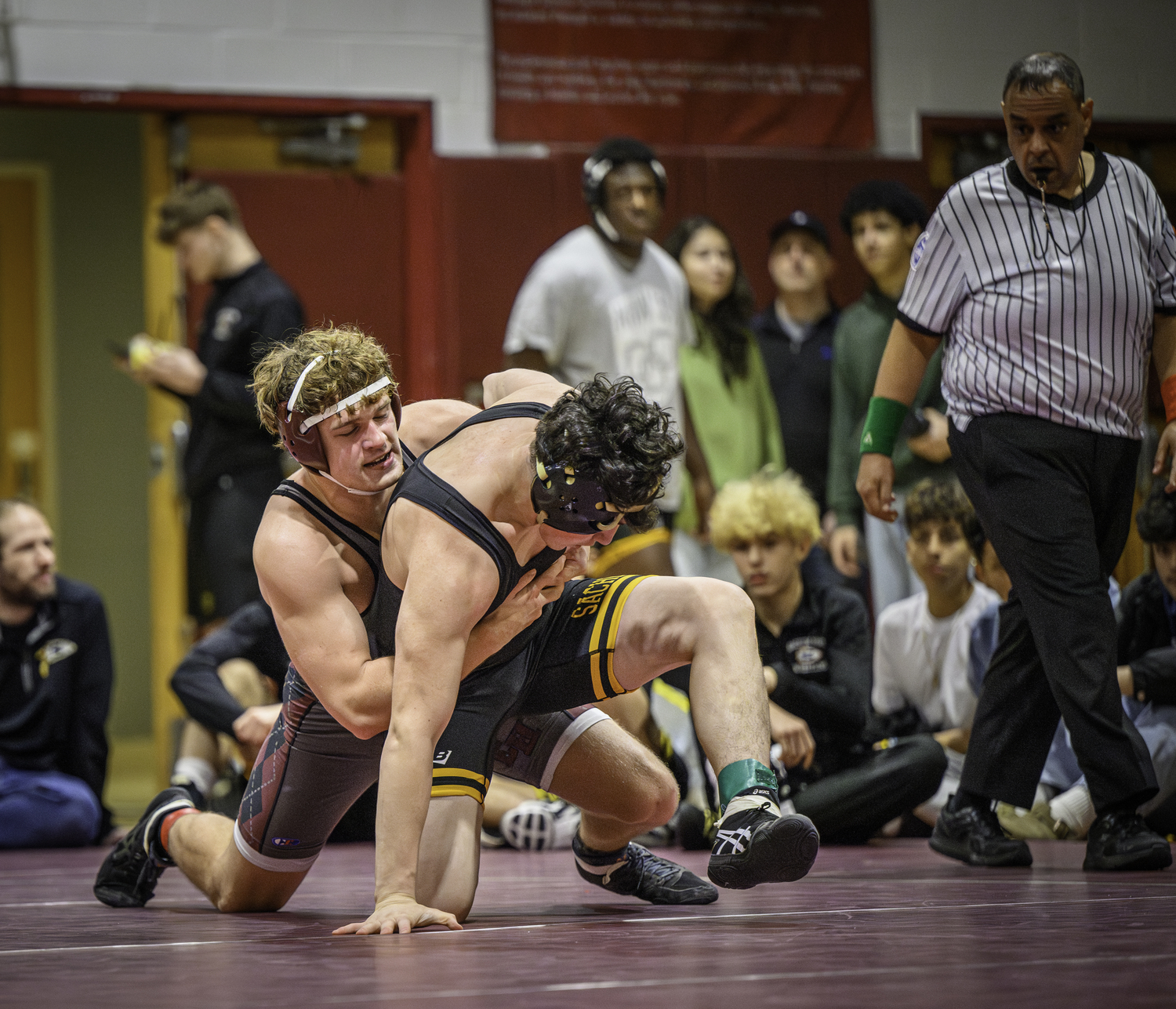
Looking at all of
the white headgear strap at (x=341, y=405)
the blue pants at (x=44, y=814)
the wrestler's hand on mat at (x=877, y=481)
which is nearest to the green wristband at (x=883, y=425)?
the wrestler's hand on mat at (x=877, y=481)

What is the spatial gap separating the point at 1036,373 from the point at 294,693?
1.51m

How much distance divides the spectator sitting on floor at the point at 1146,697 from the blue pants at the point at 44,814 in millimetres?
Result: 2572

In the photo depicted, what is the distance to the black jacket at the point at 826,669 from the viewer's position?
4.10 m

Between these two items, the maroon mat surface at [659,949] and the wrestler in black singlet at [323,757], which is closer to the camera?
the maroon mat surface at [659,949]

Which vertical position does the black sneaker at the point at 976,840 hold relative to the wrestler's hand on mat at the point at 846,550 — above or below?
below

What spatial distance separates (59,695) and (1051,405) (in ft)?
10.3

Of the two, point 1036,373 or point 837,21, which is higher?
point 837,21

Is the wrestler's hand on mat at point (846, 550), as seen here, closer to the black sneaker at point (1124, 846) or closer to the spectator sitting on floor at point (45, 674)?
the black sneaker at point (1124, 846)

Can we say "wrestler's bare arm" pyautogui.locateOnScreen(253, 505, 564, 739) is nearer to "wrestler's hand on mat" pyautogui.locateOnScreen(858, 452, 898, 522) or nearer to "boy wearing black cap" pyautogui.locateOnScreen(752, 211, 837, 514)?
"wrestler's hand on mat" pyautogui.locateOnScreen(858, 452, 898, 522)

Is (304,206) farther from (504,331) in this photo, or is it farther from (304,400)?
(304,400)

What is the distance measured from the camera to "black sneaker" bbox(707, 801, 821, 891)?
2.24m

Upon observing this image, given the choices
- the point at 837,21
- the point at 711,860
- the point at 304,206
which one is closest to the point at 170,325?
the point at 304,206

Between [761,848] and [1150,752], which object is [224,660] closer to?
[1150,752]

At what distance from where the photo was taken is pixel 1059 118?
3.10 metres
